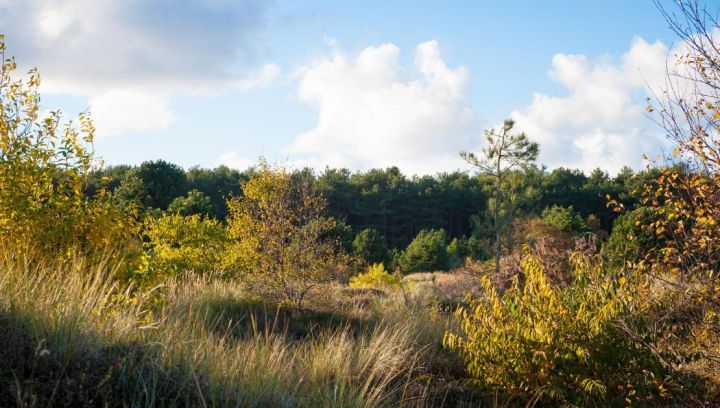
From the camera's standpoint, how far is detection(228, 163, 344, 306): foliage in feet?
39.0

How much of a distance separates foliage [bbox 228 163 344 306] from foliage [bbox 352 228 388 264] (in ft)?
53.0

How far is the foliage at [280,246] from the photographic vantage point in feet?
39.0

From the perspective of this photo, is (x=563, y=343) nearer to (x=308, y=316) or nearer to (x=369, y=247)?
(x=308, y=316)

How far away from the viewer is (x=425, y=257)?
30719 millimetres

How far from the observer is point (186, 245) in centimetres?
1555

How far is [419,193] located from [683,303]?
138 ft

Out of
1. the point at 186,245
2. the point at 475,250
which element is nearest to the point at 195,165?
the point at 475,250

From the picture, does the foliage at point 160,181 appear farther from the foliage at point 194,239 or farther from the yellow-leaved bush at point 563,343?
the yellow-leaved bush at point 563,343

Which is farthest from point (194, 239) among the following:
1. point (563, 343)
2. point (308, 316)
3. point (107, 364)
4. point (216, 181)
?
point (216, 181)

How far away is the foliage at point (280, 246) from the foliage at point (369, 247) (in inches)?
636

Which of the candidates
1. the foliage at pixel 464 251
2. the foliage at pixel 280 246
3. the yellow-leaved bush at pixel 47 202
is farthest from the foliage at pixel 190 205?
the yellow-leaved bush at pixel 47 202

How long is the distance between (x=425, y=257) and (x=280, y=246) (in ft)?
62.5

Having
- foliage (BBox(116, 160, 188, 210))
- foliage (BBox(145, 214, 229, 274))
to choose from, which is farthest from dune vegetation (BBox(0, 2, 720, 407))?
foliage (BBox(116, 160, 188, 210))

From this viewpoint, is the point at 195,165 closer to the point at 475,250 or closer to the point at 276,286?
the point at 475,250
